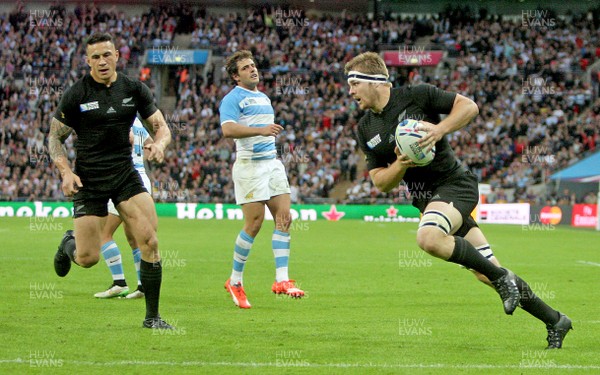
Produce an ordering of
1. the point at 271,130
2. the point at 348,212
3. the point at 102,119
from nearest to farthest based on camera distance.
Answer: the point at 102,119 → the point at 271,130 → the point at 348,212

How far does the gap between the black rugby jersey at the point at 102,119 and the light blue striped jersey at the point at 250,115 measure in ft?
6.04

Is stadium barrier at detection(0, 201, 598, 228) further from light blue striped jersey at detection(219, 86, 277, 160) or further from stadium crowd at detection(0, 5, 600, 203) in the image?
light blue striped jersey at detection(219, 86, 277, 160)

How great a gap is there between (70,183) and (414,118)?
116 inches

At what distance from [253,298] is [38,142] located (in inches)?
1156

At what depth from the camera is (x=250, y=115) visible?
10.2 meters

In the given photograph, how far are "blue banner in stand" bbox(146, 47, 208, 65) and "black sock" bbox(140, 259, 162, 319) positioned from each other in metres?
36.0

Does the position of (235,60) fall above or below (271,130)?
above

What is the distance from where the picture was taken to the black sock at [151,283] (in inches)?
308

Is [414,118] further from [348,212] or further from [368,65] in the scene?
[348,212]

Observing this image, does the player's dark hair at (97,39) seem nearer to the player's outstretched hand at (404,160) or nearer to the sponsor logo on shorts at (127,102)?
the sponsor logo on shorts at (127,102)

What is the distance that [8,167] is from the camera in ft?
119

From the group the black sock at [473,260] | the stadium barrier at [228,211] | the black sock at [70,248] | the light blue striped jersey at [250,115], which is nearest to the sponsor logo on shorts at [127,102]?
the light blue striped jersey at [250,115]

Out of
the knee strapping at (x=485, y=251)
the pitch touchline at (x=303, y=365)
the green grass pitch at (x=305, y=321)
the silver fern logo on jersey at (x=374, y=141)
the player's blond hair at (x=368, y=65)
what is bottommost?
the green grass pitch at (x=305, y=321)

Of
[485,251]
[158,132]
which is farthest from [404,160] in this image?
[158,132]
